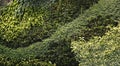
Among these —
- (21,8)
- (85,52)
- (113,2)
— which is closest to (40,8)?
(21,8)

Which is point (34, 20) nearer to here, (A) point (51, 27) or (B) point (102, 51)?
(A) point (51, 27)

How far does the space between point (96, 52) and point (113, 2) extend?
3.46 metres

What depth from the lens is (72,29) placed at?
10211 millimetres

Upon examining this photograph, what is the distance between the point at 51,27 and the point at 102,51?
4.09 meters

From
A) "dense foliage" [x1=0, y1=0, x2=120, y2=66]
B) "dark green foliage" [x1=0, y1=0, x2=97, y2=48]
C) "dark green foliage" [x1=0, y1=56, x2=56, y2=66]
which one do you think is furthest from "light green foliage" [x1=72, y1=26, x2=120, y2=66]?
"dark green foliage" [x1=0, y1=0, x2=97, y2=48]

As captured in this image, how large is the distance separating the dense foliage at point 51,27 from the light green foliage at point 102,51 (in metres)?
0.93

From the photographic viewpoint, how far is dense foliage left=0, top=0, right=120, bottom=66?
32.6ft

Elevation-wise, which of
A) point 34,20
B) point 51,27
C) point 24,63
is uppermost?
point 34,20

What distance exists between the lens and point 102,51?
732cm

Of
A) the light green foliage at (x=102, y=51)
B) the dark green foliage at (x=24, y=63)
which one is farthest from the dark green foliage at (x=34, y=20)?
the light green foliage at (x=102, y=51)

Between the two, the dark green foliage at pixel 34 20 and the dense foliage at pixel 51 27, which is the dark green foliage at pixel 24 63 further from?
the dark green foliage at pixel 34 20

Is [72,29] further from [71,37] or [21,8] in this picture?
[21,8]

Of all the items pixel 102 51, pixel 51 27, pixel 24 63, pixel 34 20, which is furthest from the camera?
pixel 34 20

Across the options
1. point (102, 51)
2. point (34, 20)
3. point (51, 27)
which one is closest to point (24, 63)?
point (51, 27)
